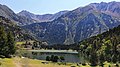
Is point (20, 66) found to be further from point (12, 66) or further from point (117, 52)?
point (117, 52)

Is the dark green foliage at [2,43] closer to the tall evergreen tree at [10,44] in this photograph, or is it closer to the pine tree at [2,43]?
the pine tree at [2,43]

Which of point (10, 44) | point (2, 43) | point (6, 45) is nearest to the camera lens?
point (2, 43)

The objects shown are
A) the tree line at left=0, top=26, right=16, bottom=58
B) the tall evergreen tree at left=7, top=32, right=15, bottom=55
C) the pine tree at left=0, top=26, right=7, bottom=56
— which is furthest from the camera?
the tall evergreen tree at left=7, top=32, right=15, bottom=55

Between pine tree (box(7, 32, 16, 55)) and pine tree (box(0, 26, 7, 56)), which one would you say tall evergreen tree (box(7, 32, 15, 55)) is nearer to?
pine tree (box(7, 32, 16, 55))

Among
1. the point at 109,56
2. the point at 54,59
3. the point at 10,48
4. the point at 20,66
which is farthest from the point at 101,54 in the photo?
the point at 20,66

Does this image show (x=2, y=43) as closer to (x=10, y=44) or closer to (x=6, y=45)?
(x=6, y=45)

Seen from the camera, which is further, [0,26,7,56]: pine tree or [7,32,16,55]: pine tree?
[7,32,16,55]: pine tree

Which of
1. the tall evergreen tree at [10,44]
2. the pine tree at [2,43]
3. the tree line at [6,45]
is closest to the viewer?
the pine tree at [2,43]

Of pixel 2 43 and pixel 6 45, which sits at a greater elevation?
pixel 2 43

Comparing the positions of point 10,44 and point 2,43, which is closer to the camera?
point 2,43

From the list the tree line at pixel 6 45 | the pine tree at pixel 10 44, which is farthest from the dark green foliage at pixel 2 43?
the pine tree at pixel 10 44

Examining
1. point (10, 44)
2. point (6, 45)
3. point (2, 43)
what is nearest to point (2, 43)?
point (2, 43)

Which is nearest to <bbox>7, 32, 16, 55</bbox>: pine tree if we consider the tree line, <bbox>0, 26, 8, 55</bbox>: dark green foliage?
the tree line
